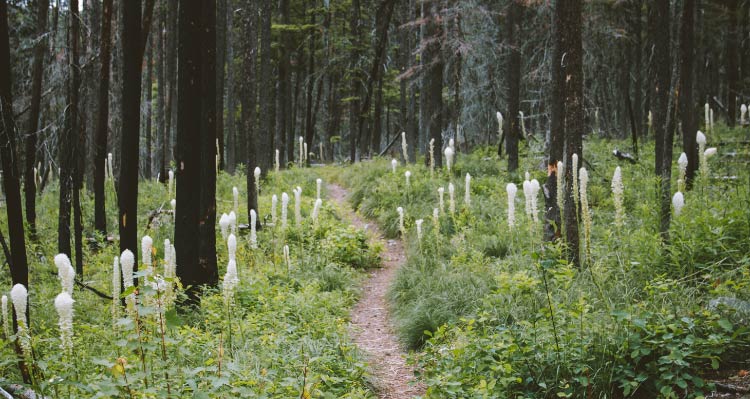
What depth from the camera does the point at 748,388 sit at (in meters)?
3.50

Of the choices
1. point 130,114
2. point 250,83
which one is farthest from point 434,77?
point 130,114

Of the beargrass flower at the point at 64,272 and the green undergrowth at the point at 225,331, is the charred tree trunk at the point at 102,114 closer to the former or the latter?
the green undergrowth at the point at 225,331

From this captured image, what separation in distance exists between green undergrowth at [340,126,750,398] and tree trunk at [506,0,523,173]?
15.8 feet

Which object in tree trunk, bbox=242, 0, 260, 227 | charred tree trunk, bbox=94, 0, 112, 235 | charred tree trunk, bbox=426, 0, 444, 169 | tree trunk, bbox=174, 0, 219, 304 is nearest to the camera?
tree trunk, bbox=174, 0, 219, 304

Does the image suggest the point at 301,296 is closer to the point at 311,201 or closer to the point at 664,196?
the point at 664,196

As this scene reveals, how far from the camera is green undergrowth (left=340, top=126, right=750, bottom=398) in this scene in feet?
12.6

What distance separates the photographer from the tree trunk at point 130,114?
594 cm

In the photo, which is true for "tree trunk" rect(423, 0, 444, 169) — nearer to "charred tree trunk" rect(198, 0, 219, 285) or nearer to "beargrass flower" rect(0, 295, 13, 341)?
"charred tree trunk" rect(198, 0, 219, 285)

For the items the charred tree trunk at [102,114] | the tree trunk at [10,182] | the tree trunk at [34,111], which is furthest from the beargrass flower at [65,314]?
the tree trunk at [34,111]

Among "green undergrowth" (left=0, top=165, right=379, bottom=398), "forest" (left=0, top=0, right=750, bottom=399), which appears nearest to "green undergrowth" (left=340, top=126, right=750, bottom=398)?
"forest" (left=0, top=0, right=750, bottom=399)

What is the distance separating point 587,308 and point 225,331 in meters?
3.21

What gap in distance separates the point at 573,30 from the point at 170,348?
5577 millimetres

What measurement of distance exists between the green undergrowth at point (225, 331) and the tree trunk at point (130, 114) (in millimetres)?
899

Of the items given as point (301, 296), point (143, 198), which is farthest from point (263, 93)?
point (301, 296)
